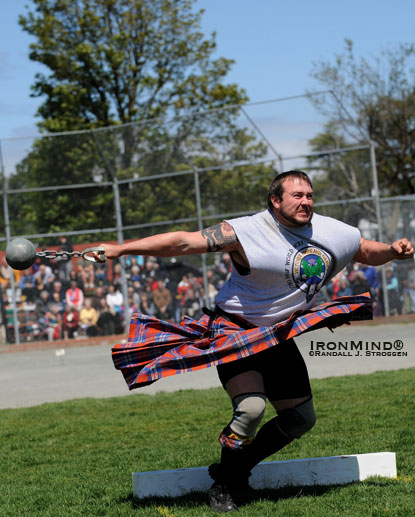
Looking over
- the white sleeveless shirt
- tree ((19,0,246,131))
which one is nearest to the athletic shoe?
the white sleeveless shirt

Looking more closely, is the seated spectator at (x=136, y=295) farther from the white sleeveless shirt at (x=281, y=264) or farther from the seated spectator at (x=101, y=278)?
the white sleeveless shirt at (x=281, y=264)

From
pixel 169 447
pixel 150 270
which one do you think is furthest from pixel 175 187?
pixel 169 447

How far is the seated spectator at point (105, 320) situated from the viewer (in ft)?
53.0

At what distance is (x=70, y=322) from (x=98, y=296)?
0.73 meters

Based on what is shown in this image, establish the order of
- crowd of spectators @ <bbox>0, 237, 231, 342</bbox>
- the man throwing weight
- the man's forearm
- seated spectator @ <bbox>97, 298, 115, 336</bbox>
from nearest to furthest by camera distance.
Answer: the man's forearm → the man throwing weight → crowd of spectators @ <bbox>0, 237, 231, 342</bbox> → seated spectator @ <bbox>97, 298, 115, 336</bbox>

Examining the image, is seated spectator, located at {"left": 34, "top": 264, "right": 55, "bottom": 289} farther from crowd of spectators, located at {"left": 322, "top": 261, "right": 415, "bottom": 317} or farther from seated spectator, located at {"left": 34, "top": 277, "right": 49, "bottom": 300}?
crowd of spectators, located at {"left": 322, "top": 261, "right": 415, "bottom": 317}

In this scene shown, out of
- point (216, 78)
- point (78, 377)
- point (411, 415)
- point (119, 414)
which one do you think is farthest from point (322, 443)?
point (216, 78)

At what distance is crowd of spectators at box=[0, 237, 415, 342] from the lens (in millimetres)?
16031

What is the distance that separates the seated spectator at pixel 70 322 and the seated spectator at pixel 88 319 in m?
0.10

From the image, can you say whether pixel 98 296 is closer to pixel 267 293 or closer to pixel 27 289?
pixel 27 289

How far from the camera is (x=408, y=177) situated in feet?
101

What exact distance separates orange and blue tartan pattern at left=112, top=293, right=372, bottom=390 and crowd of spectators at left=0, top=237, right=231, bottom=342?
37.1ft

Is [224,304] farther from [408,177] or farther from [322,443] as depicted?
[408,177]

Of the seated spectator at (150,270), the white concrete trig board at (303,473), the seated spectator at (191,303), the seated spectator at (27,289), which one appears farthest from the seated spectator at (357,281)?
the white concrete trig board at (303,473)
